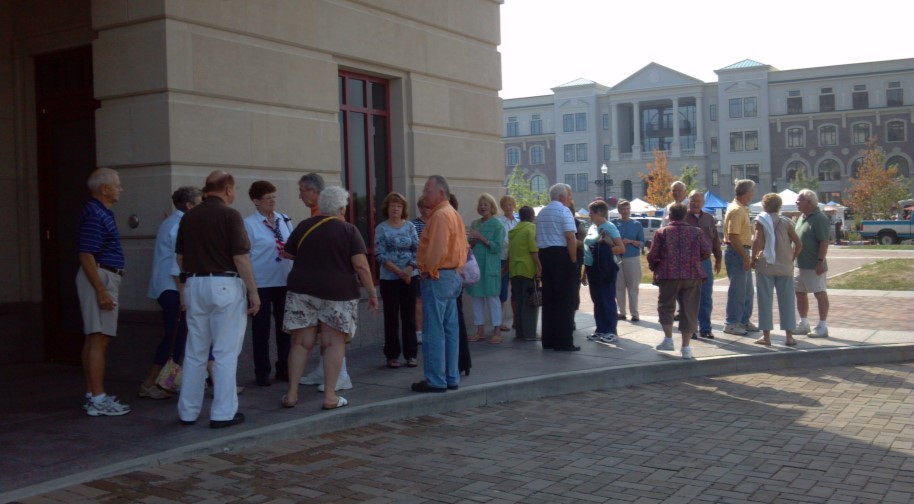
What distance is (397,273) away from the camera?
9.03 metres

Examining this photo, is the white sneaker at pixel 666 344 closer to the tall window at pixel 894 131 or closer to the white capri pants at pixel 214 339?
the white capri pants at pixel 214 339

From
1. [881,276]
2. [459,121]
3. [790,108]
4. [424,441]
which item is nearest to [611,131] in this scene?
[790,108]

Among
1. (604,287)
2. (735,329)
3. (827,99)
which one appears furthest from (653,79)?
(604,287)

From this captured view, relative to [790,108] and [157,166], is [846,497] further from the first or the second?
[790,108]

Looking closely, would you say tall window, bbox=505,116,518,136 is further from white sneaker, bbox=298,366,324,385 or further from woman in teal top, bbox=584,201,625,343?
white sneaker, bbox=298,366,324,385

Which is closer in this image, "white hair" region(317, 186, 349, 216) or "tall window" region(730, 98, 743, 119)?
"white hair" region(317, 186, 349, 216)

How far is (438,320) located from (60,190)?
15.3ft

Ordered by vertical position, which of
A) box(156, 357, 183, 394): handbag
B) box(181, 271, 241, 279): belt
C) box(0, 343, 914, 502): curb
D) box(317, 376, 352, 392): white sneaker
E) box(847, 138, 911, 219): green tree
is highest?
box(847, 138, 911, 219): green tree

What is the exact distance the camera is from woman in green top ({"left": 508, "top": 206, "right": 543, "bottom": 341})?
36.1 ft

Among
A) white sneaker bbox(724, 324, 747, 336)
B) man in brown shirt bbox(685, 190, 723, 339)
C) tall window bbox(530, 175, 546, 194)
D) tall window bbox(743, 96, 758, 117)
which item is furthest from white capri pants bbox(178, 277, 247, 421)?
tall window bbox(530, 175, 546, 194)

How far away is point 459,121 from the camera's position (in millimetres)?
12375

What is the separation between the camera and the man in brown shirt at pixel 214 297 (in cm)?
658

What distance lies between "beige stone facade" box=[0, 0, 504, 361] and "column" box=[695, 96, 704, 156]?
80358mm

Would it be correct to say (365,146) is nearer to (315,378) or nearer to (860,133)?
(315,378)
